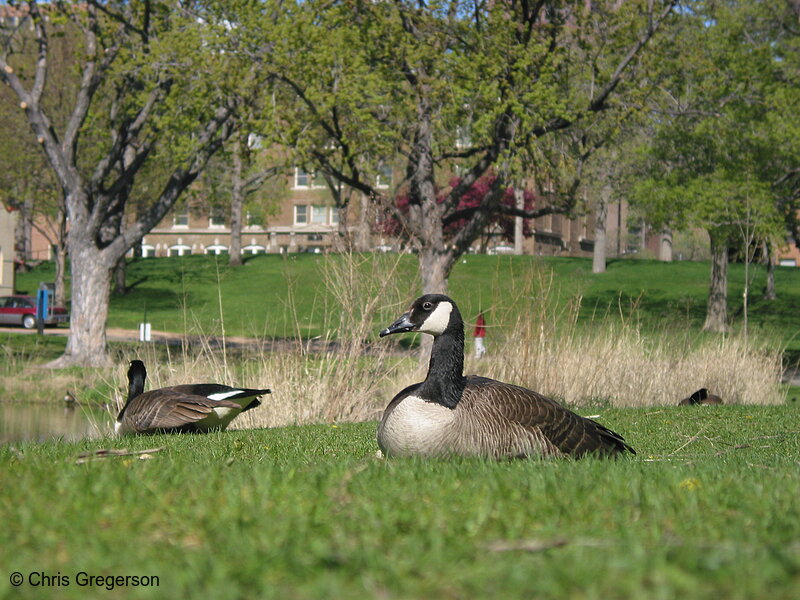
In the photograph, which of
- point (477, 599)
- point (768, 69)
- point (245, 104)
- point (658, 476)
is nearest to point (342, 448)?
point (658, 476)

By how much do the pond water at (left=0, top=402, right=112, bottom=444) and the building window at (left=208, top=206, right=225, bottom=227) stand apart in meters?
39.3

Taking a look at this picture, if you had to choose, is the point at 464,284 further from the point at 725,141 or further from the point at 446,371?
the point at 446,371

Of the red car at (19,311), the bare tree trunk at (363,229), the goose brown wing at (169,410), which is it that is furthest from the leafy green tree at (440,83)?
the red car at (19,311)

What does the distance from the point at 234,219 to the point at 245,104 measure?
102 feet

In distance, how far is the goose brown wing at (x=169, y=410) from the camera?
9758 millimetres

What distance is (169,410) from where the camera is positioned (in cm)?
977

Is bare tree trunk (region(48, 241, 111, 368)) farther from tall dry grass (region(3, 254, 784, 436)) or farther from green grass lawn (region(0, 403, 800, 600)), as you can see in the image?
green grass lawn (region(0, 403, 800, 600))

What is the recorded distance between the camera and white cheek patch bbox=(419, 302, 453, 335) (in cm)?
696

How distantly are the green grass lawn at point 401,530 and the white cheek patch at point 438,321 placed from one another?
149cm

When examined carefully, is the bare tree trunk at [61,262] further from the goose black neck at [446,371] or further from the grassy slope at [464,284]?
the goose black neck at [446,371]

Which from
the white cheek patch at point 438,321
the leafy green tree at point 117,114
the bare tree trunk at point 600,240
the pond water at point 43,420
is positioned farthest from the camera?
the bare tree trunk at point 600,240

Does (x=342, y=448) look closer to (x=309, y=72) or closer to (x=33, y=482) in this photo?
(x=33, y=482)

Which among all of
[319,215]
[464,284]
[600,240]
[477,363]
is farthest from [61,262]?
[477,363]

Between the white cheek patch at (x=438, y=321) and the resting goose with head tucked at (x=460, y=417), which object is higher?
the white cheek patch at (x=438, y=321)
